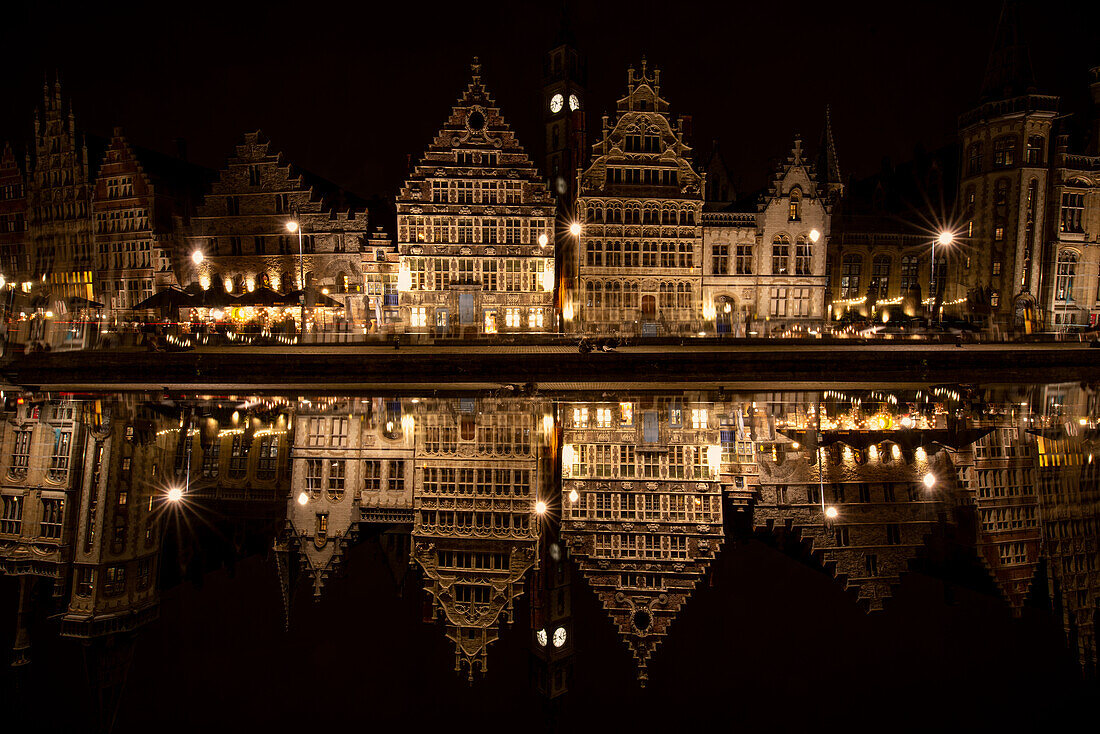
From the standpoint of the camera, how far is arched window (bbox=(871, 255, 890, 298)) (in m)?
50.0

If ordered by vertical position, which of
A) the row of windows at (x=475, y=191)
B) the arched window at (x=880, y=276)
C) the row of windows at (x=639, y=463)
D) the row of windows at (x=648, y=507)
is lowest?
the row of windows at (x=648, y=507)

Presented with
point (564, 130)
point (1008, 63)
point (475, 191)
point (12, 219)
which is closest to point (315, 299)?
point (475, 191)

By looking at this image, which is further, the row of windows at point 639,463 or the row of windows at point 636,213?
the row of windows at point 636,213

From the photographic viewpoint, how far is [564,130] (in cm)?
4488

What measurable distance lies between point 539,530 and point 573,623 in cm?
198

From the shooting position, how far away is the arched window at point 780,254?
146ft

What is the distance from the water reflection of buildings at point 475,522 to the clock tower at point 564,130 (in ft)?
94.9

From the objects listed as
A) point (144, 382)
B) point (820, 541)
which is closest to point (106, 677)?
point (820, 541)

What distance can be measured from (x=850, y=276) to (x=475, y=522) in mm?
46259

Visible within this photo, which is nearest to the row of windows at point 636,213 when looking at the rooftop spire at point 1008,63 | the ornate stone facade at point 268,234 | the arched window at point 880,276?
the ornate stone facade at point 268,234

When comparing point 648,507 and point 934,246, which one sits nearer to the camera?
point 648,507

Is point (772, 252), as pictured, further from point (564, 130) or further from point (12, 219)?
point (12, 219)

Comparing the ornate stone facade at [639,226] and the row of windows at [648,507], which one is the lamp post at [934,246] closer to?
the ornate stone facade at [639,226]

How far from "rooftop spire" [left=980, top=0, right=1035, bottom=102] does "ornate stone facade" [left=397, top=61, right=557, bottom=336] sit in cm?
3308
